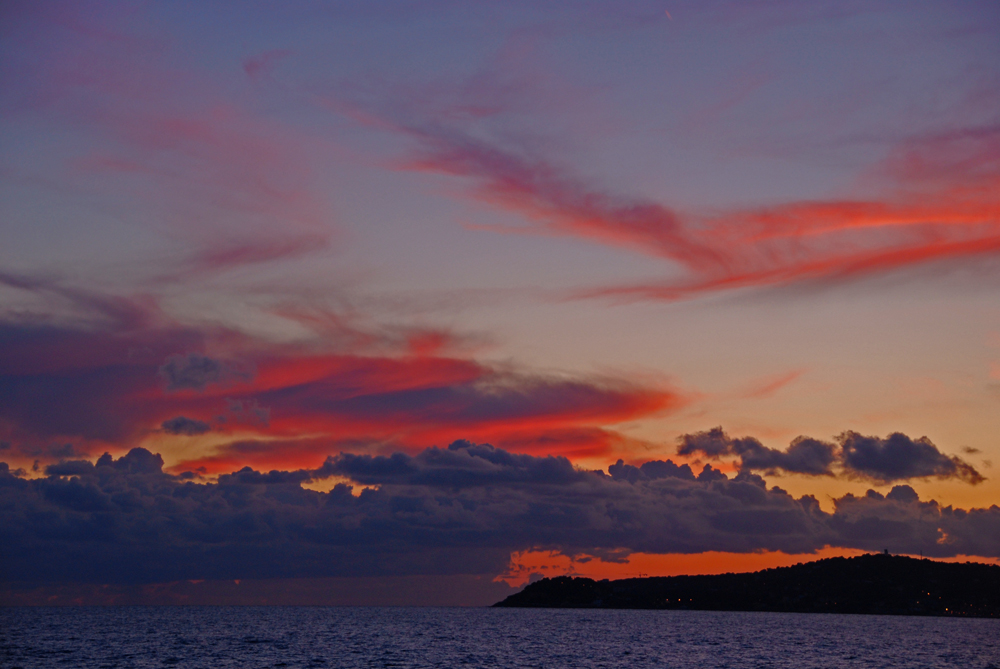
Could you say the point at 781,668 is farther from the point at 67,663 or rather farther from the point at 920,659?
the point at 67,663

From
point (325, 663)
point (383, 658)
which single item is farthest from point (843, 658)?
point (325, 663)

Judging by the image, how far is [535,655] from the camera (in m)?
191

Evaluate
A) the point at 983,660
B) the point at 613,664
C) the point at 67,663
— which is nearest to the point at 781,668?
the point at 613,664

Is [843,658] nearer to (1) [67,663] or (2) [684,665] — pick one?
(2) [684,665]

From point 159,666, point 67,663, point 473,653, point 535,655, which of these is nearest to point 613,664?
point 535,655

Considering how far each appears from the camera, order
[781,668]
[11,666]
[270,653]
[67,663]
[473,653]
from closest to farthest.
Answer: [11,666] → [67,663] → [781,668] → [270,653] → [473,653]

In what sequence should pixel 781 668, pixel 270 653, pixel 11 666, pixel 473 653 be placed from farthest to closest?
pixel 473 653 → pixel 270 653 → pixel 781 668 → pixel 11 666

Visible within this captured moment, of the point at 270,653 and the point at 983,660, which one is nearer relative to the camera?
the point at 270,653

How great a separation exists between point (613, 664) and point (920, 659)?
83.1 meters

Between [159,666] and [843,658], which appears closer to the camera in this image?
[159,666]

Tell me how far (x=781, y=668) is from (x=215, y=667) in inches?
4225

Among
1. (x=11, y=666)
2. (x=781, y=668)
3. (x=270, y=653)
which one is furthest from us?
(x=270, y=653)

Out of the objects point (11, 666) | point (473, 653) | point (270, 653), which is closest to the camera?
point (11, 666)

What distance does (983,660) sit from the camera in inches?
7751
